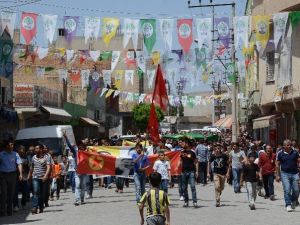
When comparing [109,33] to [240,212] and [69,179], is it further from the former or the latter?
[240,212]

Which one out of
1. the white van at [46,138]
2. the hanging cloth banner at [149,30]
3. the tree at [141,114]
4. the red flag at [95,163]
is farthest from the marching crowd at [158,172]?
the tree at [141,114]

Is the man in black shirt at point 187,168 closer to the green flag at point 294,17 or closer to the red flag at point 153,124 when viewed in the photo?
the red flag at point 153,124

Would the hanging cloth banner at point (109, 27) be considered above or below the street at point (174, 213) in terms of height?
above

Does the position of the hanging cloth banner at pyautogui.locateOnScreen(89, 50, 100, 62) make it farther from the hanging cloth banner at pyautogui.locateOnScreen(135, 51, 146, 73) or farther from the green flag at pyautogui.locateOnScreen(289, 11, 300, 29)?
the green flag at pyautogui.locateOnScreen(289, 11, 300, 29)

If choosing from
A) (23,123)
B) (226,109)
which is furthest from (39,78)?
(226,109)

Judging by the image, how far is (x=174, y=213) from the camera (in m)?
17.4

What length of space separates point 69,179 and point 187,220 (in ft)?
41.7

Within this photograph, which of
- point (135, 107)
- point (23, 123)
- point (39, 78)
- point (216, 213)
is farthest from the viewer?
point (135, 107)

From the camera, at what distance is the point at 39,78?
55438mm

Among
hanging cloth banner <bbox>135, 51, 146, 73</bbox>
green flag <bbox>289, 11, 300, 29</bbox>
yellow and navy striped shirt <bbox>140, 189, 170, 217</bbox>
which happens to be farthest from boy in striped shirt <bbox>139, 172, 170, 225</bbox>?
hanging cloth banner <bbox>135, 51, 146, 73</bbox>

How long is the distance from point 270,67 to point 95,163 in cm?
1597

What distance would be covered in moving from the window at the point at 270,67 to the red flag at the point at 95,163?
1456 cm

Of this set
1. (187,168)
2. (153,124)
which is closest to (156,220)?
(187,168)

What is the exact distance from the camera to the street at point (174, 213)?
15664mm
